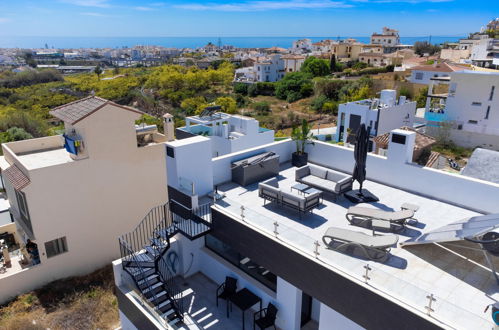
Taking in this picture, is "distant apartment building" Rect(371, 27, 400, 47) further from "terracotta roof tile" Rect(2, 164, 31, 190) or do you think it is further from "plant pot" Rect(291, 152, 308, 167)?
"terracotta roof tile" Rect(2, 164, 31, 190)

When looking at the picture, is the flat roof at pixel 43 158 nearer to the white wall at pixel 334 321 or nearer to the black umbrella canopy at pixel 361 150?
the black umbrella canopy at pixel 361 150

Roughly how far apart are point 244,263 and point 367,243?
179 inches

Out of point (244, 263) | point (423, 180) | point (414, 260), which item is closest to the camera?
point (414, 260)

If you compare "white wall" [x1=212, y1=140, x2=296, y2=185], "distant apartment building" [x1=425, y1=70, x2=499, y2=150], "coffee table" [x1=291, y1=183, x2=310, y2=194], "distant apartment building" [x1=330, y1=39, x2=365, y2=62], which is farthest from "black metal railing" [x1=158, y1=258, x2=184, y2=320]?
"distant apartment building" [x1=330, y1=39, x2=365, y2=62]

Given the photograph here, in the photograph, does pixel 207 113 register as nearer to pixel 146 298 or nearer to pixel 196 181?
pixel 196 181

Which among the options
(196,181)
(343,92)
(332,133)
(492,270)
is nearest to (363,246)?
(492,270)

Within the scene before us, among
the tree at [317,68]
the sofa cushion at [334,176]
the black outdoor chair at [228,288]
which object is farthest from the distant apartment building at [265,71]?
the black outdoor chair at [228,288]

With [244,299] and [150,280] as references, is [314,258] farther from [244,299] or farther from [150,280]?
[150,280]

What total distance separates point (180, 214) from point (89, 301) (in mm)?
8031

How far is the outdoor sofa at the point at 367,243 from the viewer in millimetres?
8102

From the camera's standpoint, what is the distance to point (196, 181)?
39.2 feet

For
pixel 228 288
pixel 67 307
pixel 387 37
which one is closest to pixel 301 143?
pixel 228 288

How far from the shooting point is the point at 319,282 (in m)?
8.06

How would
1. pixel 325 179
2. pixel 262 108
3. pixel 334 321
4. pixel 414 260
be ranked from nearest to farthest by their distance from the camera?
pixel 414 260 → pixel 334 321 → pixel 325 179 → pixel 262 108
